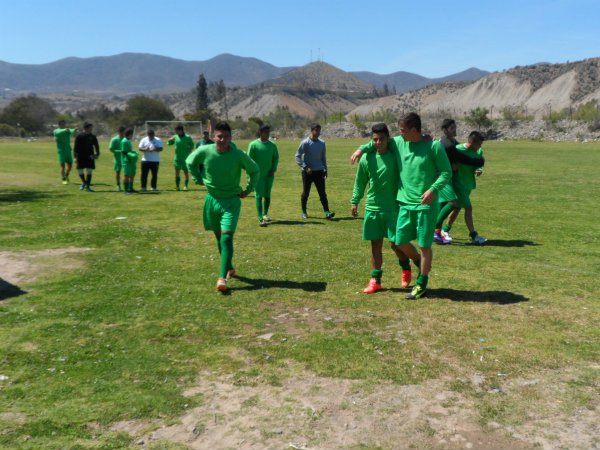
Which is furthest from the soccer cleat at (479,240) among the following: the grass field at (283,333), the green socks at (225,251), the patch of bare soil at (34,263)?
the patch of bare soil at (34,263)

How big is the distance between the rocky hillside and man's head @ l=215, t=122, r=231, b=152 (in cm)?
10524

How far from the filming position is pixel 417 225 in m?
6.84

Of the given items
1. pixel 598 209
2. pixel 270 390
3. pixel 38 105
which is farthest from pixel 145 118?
pixel 270 390

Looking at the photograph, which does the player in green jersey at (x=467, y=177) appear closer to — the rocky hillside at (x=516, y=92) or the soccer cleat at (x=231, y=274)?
the soccer cleat at (x=231, y=274)

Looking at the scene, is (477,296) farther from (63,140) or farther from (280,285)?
(63,140)

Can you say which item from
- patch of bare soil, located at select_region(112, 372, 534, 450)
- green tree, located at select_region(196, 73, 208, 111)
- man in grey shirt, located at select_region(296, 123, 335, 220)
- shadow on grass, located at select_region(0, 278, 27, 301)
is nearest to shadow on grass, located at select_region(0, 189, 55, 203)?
man in grey shirt, located at select_region(296, 123, 335, 220)

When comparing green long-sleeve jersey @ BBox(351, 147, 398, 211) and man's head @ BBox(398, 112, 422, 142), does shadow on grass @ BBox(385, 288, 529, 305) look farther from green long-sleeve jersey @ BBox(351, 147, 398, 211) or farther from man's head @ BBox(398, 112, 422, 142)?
man's head @ BBox(398, 112, 422, 142)

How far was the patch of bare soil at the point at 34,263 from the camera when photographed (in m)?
8.07

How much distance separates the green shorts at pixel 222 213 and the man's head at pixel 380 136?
1.91 m

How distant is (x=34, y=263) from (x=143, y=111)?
10803 centimetres

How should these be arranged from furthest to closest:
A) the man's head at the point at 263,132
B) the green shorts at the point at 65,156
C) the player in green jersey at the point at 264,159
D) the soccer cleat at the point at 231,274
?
the green shorts at the point at 65,156, the player in green jersey at the point at 264,159, the man's head at the point at 263,132, the soccer cleat at the point at 231,274

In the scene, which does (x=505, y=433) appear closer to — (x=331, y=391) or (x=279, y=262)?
(x=331, y=391)

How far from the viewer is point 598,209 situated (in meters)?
14.0

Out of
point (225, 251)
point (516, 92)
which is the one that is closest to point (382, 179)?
point (225, 251)
